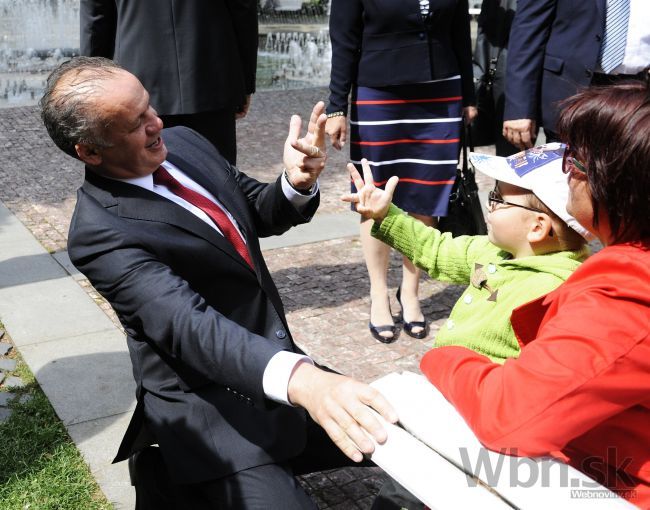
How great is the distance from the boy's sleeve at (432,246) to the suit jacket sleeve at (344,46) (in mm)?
1783

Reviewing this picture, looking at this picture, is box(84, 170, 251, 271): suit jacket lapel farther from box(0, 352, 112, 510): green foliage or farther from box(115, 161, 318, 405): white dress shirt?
Answer: box(0, 352, 112, 510): green foliage

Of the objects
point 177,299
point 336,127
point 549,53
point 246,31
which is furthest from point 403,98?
point 177,299

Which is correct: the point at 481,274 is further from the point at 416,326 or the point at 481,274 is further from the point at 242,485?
the point at 416,326

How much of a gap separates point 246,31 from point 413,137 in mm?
1010

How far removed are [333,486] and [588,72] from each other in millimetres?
2155

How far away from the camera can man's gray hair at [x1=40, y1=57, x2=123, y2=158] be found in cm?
240

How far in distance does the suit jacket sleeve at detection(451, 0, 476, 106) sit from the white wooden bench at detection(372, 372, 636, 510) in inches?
116

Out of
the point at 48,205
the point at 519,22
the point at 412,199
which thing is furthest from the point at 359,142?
the point at 48,205

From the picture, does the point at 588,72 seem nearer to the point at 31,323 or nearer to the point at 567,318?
the point at 567,318

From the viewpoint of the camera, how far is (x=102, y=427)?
3.50 metres

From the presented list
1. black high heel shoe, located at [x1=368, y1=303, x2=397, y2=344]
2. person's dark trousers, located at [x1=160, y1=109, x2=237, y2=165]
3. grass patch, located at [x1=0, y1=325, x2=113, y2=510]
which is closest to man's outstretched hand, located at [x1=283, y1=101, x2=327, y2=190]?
grass patch, located at [x1=0, y1=325, x2=113, y2=510]

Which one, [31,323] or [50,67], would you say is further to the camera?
[50,67]

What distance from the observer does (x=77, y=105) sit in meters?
2.40

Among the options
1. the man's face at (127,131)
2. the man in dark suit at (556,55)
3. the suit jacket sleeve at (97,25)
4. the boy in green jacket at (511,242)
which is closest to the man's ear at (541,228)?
the boy in green jacket at (511,242)
